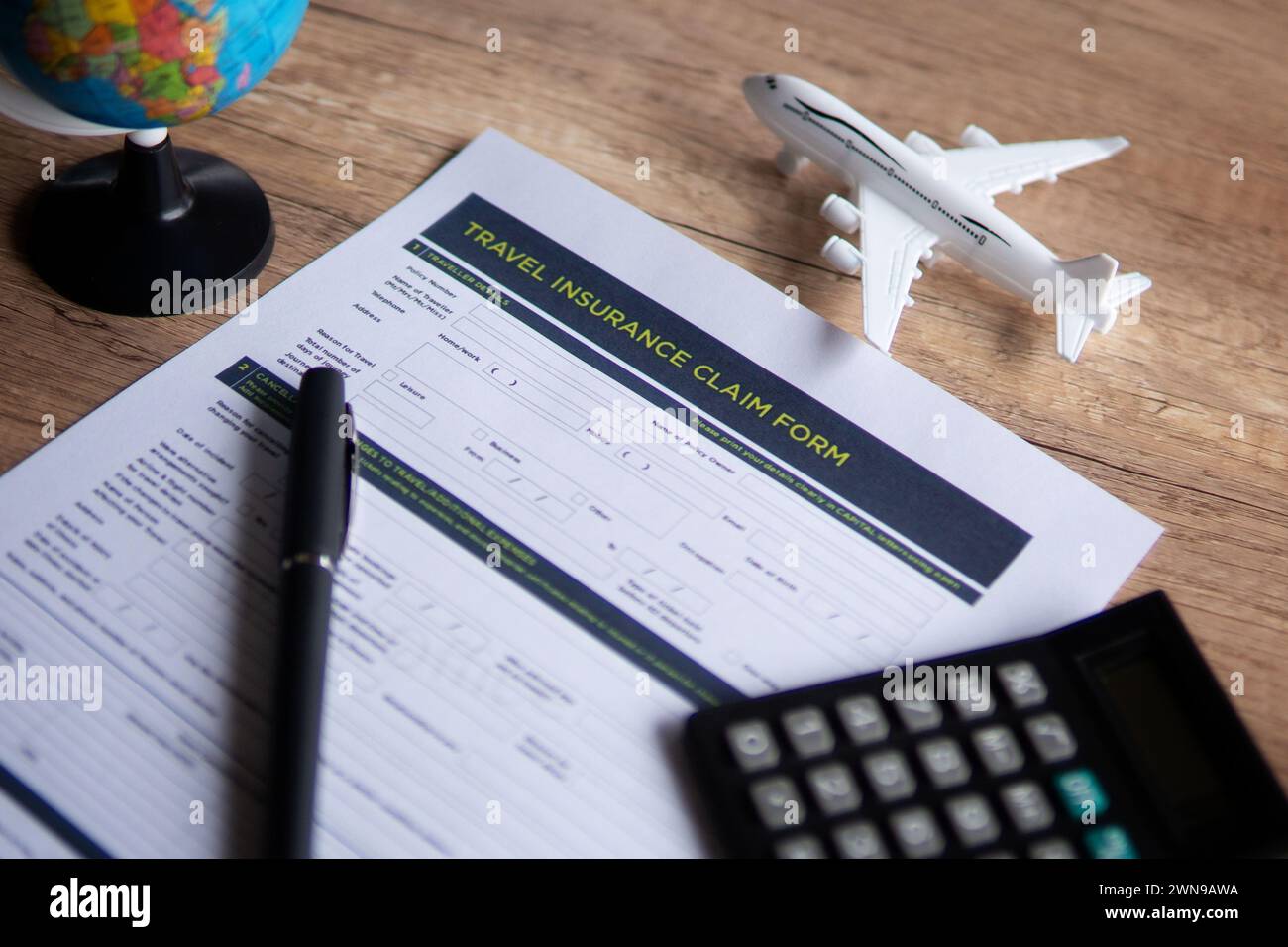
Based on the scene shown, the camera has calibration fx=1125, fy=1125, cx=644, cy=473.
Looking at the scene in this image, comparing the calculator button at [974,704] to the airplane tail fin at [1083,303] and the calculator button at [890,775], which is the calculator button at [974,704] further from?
the airplane tail fin at [1083,303]

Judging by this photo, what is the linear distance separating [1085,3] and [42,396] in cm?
70

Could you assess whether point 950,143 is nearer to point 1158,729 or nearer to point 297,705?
point 1158,729

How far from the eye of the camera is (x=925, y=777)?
0.44 metres

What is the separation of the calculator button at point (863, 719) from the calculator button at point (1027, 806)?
0.05m

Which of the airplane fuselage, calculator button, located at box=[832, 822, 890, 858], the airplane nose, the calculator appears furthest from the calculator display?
the airplane nose

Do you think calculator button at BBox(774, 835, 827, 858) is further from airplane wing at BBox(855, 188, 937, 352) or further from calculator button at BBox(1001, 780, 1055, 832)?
airplane wing at BBox(855, 188, 937, 352)

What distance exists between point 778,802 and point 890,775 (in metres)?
0.05

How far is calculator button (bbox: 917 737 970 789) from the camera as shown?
44 centimetres

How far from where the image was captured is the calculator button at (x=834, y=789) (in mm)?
435

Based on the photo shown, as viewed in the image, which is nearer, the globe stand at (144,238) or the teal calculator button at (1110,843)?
the teal calculator button at (1110,843)

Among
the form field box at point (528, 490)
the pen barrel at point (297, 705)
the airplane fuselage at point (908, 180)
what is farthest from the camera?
the airplane fuselage at point (908, 180)

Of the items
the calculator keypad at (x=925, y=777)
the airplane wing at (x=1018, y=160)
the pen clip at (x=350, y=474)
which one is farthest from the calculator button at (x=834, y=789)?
the airplane wing at (x=1018, y=160)

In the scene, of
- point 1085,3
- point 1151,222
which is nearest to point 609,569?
point 1151,222

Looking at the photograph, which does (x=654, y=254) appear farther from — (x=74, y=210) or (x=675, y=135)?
(x=74, y=210)
